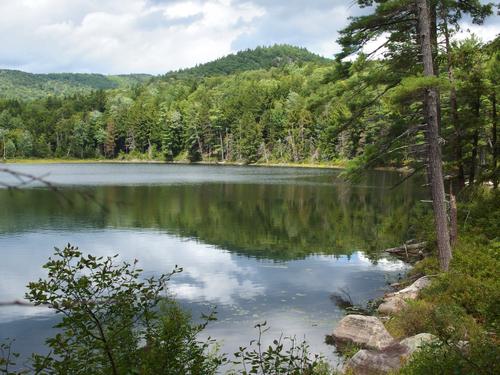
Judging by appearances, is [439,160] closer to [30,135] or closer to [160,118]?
[160,118]

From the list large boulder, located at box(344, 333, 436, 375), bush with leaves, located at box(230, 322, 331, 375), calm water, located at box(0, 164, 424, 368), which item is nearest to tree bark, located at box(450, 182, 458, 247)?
calm water, located at box(0, 164, 424, 368)

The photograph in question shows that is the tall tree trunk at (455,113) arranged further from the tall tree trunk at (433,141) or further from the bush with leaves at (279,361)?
the bush with leaves at (279,361)

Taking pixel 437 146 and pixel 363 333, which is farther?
pixel 437 146

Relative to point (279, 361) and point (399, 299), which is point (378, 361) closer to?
point (279, 361)

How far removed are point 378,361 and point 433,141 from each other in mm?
8509

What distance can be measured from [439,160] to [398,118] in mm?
4159

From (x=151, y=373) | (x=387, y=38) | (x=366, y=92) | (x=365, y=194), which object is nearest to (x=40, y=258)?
(x=366, y=92)

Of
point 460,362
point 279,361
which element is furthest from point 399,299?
point 279,361

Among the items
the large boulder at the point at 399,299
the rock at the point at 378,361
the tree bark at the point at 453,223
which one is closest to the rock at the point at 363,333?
the rock at the point at 378,361

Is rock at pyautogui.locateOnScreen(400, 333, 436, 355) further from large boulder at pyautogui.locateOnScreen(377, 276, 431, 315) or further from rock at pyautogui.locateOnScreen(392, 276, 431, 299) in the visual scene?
rock at pyautogui.locateOnScreen(392, 276, 431, 299)

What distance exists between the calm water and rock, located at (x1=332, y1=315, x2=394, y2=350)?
0.71 metres

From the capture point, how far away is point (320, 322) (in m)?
15.5

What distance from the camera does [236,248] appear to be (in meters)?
26.7

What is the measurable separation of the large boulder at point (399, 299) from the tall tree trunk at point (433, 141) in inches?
38.3
